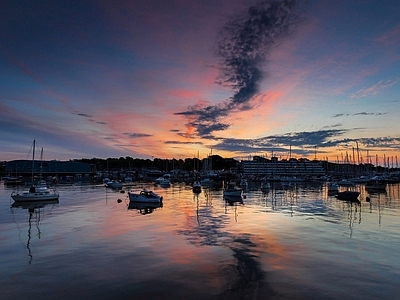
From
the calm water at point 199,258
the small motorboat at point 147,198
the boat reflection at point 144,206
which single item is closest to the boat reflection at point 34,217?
the calm water at point 199,258

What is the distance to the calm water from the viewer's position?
17.0 m

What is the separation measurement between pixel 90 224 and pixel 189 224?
37.6ft

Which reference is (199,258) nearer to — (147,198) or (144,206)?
(144,206)

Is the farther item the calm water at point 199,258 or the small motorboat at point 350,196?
the small motorboat at point 350,196

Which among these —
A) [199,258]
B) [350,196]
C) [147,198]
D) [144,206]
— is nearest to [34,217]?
[144,206]

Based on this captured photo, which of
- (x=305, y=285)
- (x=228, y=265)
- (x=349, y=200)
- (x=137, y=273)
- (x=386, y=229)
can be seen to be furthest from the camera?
(x=349, y=200)

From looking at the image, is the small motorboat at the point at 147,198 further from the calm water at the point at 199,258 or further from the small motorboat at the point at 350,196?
the small motorboat at the point at 350,196

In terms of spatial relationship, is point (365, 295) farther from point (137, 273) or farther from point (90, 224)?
point (90, 224)

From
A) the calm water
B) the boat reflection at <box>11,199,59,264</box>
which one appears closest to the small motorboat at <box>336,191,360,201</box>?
the calm water

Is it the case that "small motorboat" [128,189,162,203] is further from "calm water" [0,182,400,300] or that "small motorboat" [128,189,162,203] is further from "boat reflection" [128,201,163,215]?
"calm water" [0,182,400,300]

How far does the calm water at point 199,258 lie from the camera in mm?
17047

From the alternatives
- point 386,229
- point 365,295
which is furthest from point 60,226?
point 386,229

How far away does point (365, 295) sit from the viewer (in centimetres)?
1652

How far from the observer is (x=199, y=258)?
2281 centimetres
